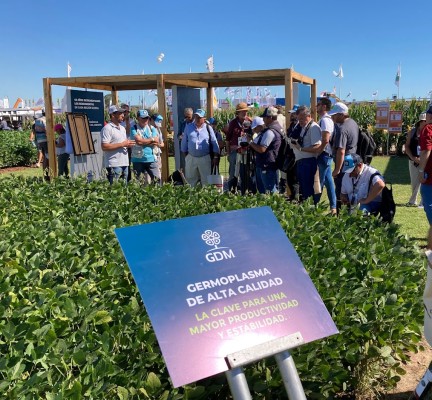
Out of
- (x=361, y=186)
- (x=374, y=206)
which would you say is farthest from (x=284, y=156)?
(x=374, y=206)

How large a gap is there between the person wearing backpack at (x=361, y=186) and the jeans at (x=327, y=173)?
5.66ft

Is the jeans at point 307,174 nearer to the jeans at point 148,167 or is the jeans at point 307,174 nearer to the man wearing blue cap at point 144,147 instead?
the man wearing blue cap at point 144,147

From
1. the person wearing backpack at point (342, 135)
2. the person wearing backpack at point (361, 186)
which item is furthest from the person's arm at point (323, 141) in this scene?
the person wearing backpack at point (361, 186)

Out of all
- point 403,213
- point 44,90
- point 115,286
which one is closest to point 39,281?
point 115,286

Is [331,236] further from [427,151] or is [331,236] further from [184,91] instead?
[184,91]

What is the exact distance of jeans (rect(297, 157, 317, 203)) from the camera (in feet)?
24.0

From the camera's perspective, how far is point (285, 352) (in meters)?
1.81

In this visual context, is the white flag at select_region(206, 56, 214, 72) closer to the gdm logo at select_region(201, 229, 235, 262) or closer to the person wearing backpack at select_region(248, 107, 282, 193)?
the person wearing backpack at select_region(248, 107, 282, 193)

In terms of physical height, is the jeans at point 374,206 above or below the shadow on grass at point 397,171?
above

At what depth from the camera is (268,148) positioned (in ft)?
24.5

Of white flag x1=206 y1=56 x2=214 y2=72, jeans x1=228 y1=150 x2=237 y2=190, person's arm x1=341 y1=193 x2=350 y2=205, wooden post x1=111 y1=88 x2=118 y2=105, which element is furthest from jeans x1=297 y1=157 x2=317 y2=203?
white flag x1=206 y1=56 x2=214 y2=72

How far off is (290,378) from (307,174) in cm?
580

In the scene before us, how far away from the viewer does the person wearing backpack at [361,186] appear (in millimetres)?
5242

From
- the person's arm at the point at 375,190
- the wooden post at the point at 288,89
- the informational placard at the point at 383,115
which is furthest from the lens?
the informational placard at the point at 383,115
